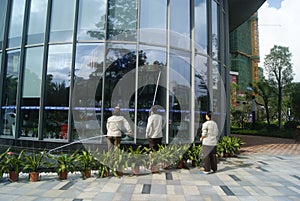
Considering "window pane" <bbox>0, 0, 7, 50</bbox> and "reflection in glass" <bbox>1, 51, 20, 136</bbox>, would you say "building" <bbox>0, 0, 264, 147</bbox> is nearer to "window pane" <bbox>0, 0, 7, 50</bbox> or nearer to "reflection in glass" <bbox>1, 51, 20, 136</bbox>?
"reflection in glass" <bbox>1, 51, 20, 136</bbox>

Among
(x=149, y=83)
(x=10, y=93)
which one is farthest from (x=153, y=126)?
(x=10, y=93)

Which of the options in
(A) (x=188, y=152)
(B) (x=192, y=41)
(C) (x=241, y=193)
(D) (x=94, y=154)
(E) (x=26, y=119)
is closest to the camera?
(C) (x=241, y=193)

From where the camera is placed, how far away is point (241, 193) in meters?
4.39

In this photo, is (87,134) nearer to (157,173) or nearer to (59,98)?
(59,98)

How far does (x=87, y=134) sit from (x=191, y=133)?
12.1ft

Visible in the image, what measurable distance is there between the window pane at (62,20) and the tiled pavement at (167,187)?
473cm

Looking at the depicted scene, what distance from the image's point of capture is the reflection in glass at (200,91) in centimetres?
852

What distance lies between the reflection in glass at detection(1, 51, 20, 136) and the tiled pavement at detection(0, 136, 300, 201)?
3.84 meters

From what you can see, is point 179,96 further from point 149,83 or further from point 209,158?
point 209,158

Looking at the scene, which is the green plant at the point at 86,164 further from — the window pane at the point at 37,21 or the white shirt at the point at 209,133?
the window pane at the point at 37,21

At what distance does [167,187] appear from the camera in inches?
183

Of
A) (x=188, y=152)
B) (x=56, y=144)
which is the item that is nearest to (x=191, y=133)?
(x=188, y=152)

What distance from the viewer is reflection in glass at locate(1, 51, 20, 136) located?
8.20 metres

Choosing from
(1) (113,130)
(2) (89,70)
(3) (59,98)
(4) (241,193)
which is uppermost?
(2) (89,70)
